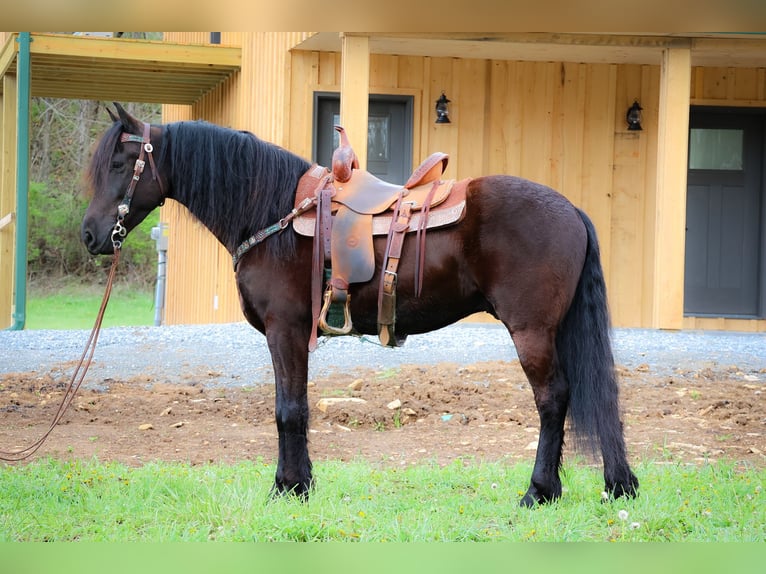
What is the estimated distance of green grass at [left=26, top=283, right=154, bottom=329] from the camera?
20.8 meters

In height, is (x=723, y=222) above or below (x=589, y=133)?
below

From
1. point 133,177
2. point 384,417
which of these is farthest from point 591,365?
point 384,417

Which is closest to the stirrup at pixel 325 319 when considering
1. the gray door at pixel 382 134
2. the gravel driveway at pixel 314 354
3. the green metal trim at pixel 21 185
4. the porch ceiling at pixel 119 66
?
the gravel driveway at pixel 314 354

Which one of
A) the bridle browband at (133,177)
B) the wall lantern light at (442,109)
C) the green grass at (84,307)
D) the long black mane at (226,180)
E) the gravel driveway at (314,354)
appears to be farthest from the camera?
the green grass at (84,307)

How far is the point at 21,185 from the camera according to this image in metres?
10.7

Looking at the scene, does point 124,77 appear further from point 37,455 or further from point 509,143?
point 37,455

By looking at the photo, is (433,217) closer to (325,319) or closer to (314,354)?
(325,319)

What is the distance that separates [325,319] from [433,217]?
666 mm

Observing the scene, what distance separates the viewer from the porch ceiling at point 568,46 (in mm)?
8711

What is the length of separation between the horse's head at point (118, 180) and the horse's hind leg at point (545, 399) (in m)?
1.83

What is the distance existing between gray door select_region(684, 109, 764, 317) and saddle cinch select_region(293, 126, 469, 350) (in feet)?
24.5

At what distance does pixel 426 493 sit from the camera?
4.14m

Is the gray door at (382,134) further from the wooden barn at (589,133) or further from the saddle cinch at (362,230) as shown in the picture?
the saddle cinch at (362,230)
